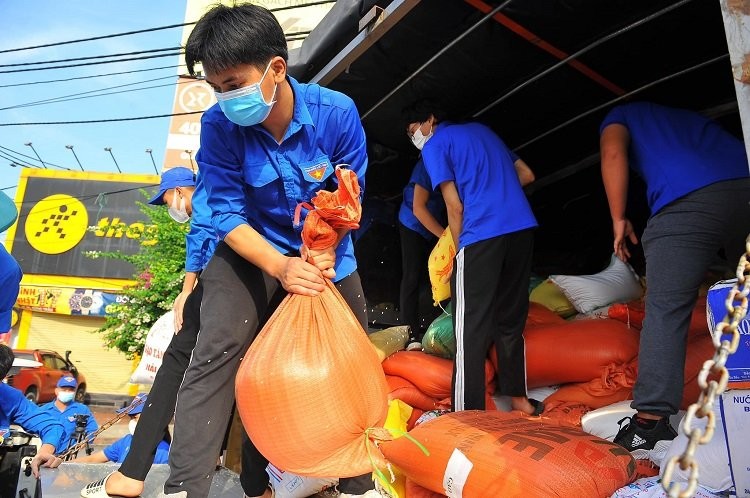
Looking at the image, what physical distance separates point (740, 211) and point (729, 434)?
98 centimetres

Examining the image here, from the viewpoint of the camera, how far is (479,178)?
2.83 m

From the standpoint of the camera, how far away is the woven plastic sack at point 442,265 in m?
3.30

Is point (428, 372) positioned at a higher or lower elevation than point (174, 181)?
lower

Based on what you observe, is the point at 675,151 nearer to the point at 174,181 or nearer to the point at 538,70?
the point at 538,70

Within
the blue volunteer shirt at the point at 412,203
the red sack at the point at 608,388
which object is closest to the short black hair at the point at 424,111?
the blue volunteer shirt at the point at 412,203

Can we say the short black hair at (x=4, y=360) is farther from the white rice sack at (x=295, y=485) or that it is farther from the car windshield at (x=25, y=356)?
the car windshield at (x=25, y=356)

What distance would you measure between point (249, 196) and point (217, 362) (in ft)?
1.89

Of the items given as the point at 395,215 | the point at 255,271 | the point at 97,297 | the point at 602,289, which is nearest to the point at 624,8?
the point at 602,289

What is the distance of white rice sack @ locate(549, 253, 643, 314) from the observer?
312 cm

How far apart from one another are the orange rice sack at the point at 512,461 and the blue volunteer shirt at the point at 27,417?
2735 millimetres

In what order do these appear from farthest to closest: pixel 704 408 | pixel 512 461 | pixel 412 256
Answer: pixel 412 256
pixel 512 461
pixel 704 408

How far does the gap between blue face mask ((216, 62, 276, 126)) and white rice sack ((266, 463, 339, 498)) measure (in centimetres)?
125

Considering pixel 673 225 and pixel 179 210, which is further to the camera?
pixel 179 210

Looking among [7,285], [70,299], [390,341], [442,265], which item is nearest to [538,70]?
[442,265]
